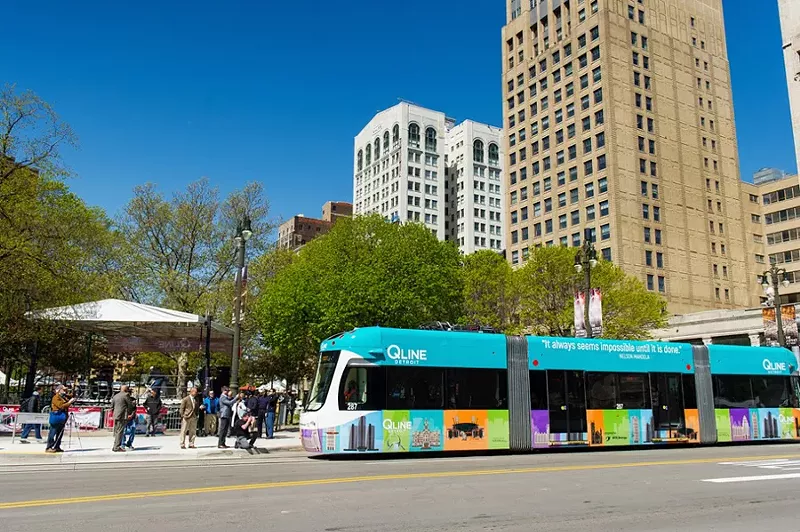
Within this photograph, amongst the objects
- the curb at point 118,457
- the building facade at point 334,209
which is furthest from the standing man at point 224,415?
the building facade at point 334,209

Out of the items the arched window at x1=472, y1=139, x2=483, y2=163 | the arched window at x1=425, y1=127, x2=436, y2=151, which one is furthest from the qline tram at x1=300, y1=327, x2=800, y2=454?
the arched window at x1=472, y1=139, x2=483, y2=163

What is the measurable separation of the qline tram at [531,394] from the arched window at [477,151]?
106442 millimetres

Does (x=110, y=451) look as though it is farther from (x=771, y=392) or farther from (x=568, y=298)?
(x=568, y=298)

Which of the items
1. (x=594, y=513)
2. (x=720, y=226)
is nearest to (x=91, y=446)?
(x=594, y=513)

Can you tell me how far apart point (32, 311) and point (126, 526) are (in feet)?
65.1

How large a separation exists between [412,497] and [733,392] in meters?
15.9

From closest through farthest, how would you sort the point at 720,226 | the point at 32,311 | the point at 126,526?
the point at 126,526 < the point at 32,311 < the point at 720,226

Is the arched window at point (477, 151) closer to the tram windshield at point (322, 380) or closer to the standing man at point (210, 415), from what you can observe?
the standing man at point (210, 415)

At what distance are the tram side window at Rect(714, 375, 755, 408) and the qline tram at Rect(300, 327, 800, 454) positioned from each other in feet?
0.11

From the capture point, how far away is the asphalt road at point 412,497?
7770 mm

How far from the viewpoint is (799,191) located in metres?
80.1

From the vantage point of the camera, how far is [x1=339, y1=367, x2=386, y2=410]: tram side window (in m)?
16.5

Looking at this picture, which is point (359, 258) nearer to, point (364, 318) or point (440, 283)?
point (440, 283)

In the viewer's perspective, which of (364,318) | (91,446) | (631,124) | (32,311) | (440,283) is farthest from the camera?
(631,124)
